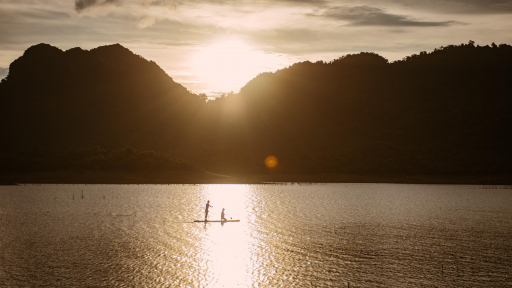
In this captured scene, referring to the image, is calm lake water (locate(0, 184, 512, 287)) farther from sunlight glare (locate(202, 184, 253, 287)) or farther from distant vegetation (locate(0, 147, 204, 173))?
distant vegetation (locate(0, 147, 204, 173))

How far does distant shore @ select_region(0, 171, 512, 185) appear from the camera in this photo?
14650 centimetres

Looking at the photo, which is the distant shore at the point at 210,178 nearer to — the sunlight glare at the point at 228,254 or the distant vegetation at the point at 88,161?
the distant vegetation at the point at 88,161

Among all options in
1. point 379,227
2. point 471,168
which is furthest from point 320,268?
point 471,168

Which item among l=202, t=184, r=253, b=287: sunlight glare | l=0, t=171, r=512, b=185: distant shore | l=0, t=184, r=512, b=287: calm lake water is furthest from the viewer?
l=0, t=171, r=512, b=185: distant shore

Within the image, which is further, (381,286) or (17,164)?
(17,164)

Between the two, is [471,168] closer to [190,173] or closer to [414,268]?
[190,173]

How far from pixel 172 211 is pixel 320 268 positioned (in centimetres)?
4188

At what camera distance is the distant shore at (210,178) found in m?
146

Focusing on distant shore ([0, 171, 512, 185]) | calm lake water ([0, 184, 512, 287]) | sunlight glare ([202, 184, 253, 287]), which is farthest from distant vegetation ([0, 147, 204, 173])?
sunlight glare ([202, 184, 253, 287])

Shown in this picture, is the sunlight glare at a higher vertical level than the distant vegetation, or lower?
lower

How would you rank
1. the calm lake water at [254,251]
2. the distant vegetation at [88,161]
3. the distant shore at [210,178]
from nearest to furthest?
the calm lake water at [254,251] < the distant shore at [210,178] < the distant vegetation at [88,161]

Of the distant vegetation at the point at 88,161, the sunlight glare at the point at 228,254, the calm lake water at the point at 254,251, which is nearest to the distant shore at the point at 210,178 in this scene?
the distant vegetation at the point at 88,161

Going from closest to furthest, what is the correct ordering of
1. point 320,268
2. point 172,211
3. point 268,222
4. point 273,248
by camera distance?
point 320,268
point 273,248
point 268,222
point 172,211

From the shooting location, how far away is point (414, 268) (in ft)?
97.2
